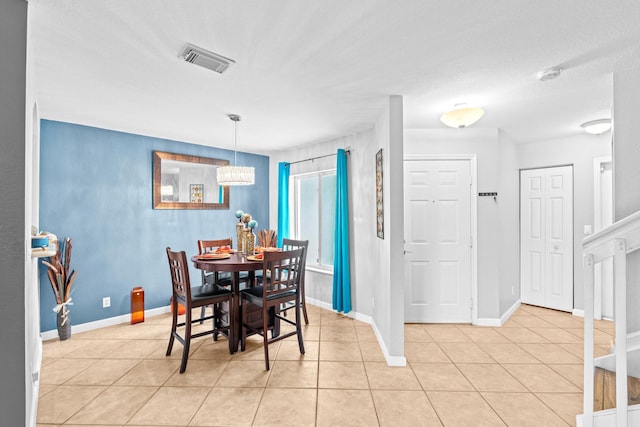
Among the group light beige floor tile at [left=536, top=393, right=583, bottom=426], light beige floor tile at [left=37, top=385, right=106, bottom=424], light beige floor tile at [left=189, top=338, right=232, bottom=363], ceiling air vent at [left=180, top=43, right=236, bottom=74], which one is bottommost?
light beige floor tile at [left=189, top=338, right=232, bottom=363]

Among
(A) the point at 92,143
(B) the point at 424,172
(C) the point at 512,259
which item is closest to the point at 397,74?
(B) the point at 424,172

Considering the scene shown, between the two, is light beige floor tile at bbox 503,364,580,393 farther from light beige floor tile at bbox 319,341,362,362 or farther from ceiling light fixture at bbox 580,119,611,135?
ceiling light fixture at bbox 580,119,611,135

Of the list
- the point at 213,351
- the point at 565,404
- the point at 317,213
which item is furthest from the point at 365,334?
the point at 317,213

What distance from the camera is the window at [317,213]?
4.45 meters

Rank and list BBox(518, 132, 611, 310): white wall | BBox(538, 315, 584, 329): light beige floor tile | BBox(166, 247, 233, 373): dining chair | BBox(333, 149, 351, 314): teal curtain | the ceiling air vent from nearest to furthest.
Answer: the ceiling air vent
BBox(166, 247, 233, 373): dining chair
BBox(538, 315, 584, 329): light beige floor tile
BBox(518, 132, 611, 310): white wall
BBox(333, 149, 351, 314): teal curtain

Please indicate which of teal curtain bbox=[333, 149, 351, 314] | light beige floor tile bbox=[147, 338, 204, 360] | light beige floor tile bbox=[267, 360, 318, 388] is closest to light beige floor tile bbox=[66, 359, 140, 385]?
light beige floor tile bbox=[147, 338, 204, 360]

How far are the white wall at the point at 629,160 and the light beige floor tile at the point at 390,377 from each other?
1514mm

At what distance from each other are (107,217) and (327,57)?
3.34 metres

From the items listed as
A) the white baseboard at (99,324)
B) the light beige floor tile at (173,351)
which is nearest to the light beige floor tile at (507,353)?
the light beige floor tile at (173,351)

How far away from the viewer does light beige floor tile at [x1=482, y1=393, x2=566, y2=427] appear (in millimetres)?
1920

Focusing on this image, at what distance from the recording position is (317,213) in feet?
15.3

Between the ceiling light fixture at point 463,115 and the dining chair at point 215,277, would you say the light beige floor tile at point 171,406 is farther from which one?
the ceiling light fixture at point 463,115

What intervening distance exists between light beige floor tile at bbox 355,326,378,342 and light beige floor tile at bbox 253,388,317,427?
44.5 inches

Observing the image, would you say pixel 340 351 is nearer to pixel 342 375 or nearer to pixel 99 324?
pixel 342 375
